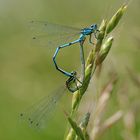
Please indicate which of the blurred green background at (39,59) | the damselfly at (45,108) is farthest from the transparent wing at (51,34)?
the damselfly at (45,108)

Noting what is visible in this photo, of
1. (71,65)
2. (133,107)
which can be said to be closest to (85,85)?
(133,107)

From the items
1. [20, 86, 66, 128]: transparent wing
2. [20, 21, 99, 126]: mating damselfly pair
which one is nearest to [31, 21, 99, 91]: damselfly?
[20, 21, 99, 126]: mating damselfly pair

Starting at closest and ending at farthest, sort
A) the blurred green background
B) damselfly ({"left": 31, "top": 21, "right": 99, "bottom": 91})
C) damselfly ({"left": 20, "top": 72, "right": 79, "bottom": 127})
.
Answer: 1. damselfly ({"left": 20, "top": 72, "right": 79, "bottom": 127})
2. damselfly ({"left": 31, "top": 21, "right": 99, "bottom": 91})
3. the blurred green background

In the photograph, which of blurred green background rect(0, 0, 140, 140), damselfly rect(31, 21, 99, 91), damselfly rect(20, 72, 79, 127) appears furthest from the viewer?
blurred green background rect(0, 0, 140, 140)

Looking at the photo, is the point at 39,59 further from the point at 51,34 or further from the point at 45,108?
the point at 45,108

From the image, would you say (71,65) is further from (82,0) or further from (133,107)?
(82,0)

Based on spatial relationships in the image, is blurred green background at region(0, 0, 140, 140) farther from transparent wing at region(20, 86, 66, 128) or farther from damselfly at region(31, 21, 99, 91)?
transparent wing at region(20, 86, 66, 128)

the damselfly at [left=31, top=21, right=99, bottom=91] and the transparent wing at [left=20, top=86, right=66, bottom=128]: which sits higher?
the damselfly at [left=31, top=21, right=99, bottom=91]

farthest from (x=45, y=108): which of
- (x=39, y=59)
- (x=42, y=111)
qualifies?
(x=39, y=59)
